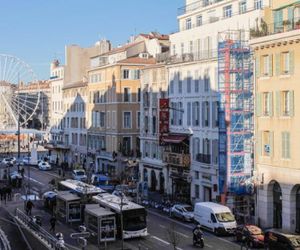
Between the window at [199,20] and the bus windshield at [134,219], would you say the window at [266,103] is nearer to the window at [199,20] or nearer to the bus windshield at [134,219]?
the bus windshield at [134,219]

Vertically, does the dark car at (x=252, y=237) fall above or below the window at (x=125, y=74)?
below

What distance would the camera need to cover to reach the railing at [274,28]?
47.2 m

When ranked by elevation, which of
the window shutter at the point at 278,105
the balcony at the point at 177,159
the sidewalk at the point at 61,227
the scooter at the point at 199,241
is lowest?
the sidewalk at the point at 61,227

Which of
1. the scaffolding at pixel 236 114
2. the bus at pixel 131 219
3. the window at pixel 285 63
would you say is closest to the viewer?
the bus at pixel 131 219

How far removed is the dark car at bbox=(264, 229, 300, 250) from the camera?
37200 mm

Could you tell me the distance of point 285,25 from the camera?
1893 inches

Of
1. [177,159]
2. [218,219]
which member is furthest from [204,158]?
[218,219]

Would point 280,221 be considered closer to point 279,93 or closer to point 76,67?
point 279,93

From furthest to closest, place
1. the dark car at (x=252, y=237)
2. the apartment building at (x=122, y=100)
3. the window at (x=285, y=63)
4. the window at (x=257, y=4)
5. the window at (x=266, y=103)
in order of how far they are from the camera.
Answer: the apartment building at (x=122, y=100), the window at (x=257, y=4), the window at (x=266, y=103), the window at (x=285, y=63), the dark car at (x=252, y=237)

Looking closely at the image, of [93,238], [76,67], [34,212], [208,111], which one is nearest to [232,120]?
[208,111]

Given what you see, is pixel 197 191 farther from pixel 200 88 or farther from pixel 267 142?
pixel 267 142

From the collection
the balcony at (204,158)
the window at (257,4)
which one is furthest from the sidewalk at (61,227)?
the window at (257,4)

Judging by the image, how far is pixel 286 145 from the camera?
47312 millimetres

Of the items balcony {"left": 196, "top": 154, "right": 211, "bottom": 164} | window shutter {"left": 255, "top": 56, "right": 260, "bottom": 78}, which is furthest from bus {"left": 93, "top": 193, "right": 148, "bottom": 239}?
balcony {"left": 196, "top": 154, "right": 211, "bottom": 164}
